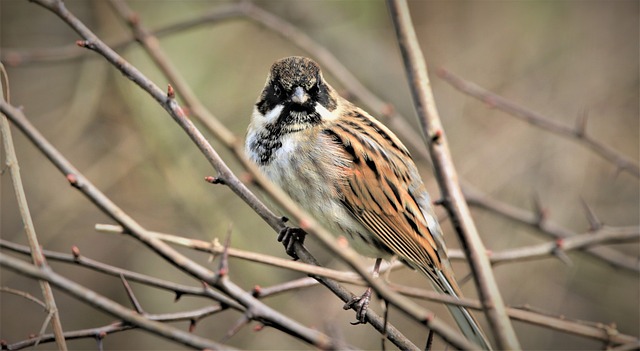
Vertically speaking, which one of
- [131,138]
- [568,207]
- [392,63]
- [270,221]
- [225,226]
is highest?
[392,63]

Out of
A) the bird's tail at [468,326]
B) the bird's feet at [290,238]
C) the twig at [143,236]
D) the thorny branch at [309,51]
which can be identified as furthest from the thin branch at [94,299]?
the thorny branch at [309,51]

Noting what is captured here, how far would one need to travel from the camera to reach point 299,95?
3971 millimetres

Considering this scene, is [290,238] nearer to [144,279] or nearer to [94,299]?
[144,279]

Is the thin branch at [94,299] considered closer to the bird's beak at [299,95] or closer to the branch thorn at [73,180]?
the branch thorn at [73,180]

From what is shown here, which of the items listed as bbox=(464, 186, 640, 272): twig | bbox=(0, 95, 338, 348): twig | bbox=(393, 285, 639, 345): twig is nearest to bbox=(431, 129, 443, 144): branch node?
bbox=(393, 285, 639, 345): twig

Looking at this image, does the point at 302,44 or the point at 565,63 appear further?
the point at 565,63

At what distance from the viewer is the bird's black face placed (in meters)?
3.94

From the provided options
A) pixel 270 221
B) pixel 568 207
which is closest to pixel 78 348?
pixel 270 221

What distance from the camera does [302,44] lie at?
482 centimetres

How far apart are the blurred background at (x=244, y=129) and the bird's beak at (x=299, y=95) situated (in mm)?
1930

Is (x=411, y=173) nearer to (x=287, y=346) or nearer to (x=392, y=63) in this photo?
(x=287, y=346)

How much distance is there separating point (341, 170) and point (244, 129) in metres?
2.40

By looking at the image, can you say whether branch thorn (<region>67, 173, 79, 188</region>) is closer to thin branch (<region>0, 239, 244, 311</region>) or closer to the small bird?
thin branch (<region>0, 239, 244, 311</region>)

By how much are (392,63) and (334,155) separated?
3845 millimetres
